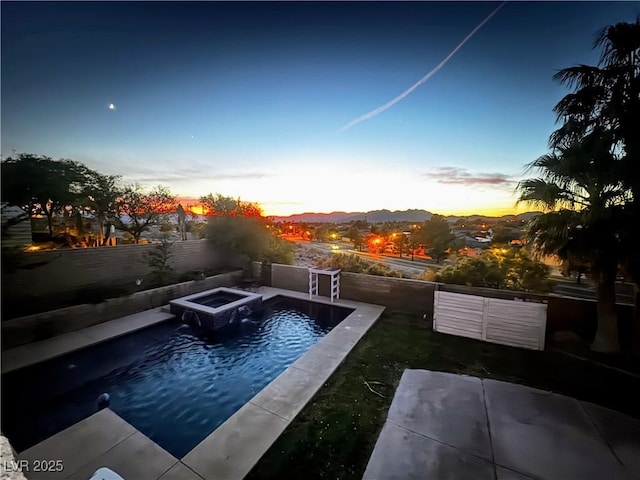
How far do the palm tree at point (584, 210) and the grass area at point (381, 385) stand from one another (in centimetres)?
129

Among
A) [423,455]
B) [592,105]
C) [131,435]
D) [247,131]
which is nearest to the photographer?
[423,455]

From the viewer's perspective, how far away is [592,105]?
399 cm

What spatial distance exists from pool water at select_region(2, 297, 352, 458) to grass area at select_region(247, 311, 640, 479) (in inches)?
43.3

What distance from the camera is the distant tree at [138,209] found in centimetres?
1064

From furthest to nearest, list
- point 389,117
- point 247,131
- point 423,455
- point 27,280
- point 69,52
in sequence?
point 247,131 → point 389,117 → point 27,280 → point 69,52 → point 423,455

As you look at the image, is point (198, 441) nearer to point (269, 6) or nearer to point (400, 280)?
point (400, 280)

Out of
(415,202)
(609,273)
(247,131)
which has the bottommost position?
(609,273)

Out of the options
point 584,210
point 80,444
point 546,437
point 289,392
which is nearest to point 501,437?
point 546,437

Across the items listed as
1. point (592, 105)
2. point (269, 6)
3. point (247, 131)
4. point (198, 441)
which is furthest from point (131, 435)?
point (592, 105)

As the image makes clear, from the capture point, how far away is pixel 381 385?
377 centimetres

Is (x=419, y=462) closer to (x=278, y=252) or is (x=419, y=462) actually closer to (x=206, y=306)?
(x=206, y=306)

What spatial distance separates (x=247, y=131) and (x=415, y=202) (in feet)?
22.4

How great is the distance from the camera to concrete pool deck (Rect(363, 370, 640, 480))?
2.26m

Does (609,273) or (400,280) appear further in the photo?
(400,280)
